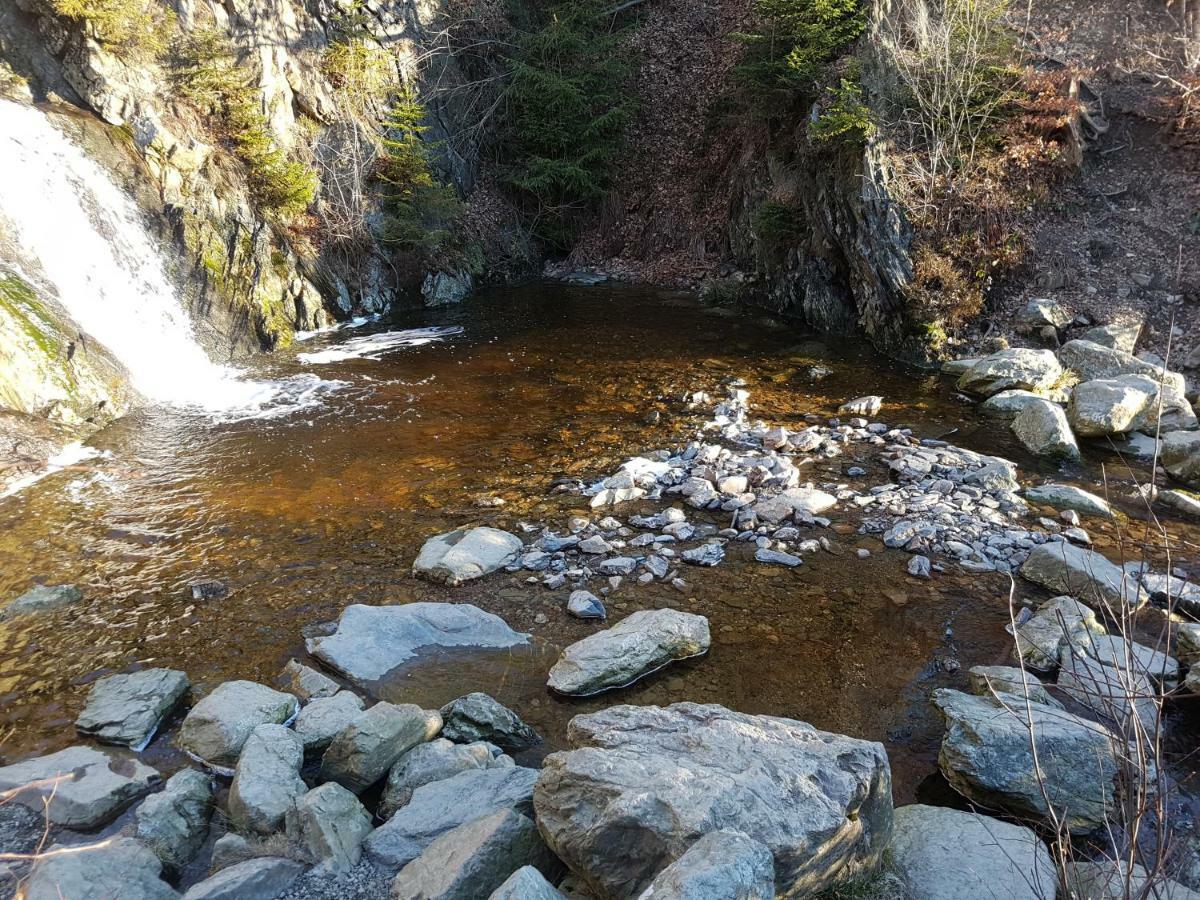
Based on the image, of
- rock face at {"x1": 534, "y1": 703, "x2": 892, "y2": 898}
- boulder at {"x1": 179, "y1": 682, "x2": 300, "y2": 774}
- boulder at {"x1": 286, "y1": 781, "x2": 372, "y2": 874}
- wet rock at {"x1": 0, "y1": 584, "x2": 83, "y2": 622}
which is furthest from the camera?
wet rock at {"x1": 0, "y1": 584, "x2": 83, "y2": 622}

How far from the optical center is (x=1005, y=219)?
1152 cm

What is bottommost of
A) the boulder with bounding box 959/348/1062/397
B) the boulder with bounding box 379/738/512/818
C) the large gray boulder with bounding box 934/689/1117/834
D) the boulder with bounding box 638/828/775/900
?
the large gray boulder with bounding box 934/689/1117/834

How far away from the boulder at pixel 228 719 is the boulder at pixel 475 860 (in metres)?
1.54

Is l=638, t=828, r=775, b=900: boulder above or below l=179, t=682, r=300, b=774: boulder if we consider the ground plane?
above

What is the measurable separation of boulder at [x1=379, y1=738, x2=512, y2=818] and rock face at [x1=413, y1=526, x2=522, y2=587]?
2.08 meters

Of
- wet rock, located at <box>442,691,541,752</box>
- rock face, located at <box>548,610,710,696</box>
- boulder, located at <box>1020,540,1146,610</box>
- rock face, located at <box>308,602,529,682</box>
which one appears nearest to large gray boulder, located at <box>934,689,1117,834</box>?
rock face, located at <box>548,610,710,696</box>

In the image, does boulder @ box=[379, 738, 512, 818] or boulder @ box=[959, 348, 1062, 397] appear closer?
boulder @ box=[379, 738, 512, 818]

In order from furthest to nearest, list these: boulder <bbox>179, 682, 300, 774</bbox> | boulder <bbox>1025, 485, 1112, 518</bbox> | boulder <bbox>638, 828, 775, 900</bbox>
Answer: boulder <bbox>1025, 485, 1112, 518</bbox>, boulder <bbox>179, 682, 300, 774</bbox>, boulder <bbox>638, 828, 775, 900</bbox>

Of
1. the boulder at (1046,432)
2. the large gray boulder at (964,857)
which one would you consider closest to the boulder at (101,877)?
the large gray boulder at (964,857)

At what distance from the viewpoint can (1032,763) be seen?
12.5 ft

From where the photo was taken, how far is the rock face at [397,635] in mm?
5008

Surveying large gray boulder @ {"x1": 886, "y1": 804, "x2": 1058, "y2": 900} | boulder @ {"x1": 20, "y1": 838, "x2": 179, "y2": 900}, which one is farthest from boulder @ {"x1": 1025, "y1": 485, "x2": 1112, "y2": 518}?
boulder @ {"x1": 20, "y1": 838, "x2": 179, "y2": 900}

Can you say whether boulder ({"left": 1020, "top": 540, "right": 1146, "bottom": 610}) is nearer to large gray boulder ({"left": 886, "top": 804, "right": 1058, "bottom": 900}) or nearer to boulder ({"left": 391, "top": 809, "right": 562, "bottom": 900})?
large gray boulder ({"left": 886, "top": 804, "right": 1058, "bottom": 900})

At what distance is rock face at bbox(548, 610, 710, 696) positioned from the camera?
188 inches
